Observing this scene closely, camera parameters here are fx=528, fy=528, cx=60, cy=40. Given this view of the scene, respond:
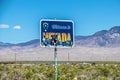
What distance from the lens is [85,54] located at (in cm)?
17962

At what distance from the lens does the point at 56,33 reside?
19.4 meters

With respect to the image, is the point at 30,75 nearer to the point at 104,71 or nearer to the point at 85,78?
the point at 85,78

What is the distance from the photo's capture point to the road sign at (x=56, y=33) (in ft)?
63.0

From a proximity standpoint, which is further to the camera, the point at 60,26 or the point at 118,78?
the point at 118,78

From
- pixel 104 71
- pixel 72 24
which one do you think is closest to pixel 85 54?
pixel 104 71

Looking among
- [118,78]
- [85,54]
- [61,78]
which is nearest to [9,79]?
[61,78]

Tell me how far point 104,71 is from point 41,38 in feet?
48.2

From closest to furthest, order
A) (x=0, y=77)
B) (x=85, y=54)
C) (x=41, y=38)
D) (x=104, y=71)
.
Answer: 1. (x=41, y=38)
2. (x=0, y=77)
3. (x=104, y=71)
4. (x=85, y=54)

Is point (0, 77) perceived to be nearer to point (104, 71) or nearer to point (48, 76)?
point (48, 76)

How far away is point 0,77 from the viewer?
27.5m

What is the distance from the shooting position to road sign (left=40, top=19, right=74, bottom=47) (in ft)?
63.0

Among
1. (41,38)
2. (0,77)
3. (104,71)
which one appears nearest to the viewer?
(41,38)

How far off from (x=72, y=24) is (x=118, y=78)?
877cm

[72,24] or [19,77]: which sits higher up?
[72,24]
